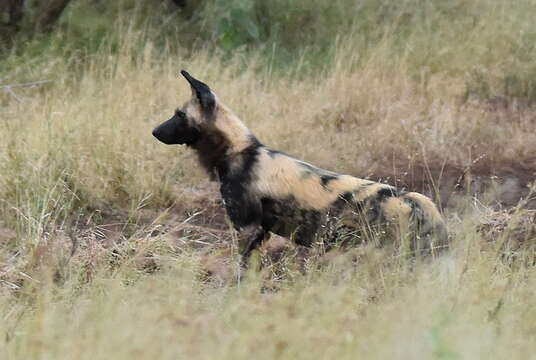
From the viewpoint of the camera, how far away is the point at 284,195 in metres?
4.45

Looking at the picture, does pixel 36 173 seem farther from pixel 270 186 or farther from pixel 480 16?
pixel 480 16

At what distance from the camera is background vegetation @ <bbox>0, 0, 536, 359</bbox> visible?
110 inches

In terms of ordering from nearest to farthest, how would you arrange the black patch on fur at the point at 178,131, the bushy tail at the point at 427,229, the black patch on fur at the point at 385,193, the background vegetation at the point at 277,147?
the background vegetation at the point at 277,147 < the bushy tail at the point at 427,229 < the black patch on fur at the point at 385,193 < the black patch on fur at the point at 178,131

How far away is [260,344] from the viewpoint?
2650mm

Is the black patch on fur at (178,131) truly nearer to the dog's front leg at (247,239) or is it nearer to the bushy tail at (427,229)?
the dog's front leg at (247,239)

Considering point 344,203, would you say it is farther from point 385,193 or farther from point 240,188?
point 240,188

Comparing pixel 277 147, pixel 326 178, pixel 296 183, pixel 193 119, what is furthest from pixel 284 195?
pixel 277 147

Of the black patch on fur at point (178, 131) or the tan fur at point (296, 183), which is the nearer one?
the tan fur at point (296, 183)

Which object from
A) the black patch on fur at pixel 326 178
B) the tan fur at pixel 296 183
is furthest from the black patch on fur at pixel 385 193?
the black patch on fur at pixel 326 178

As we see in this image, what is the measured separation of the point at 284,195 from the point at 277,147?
2334 mm

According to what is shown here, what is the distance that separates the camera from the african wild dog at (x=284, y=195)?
4.20m

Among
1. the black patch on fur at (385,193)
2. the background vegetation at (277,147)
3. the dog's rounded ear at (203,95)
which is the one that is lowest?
the background vegetation at (277,147)

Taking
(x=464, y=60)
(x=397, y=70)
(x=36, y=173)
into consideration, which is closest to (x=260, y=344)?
(x=36, y=173)

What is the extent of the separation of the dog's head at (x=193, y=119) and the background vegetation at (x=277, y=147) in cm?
40
